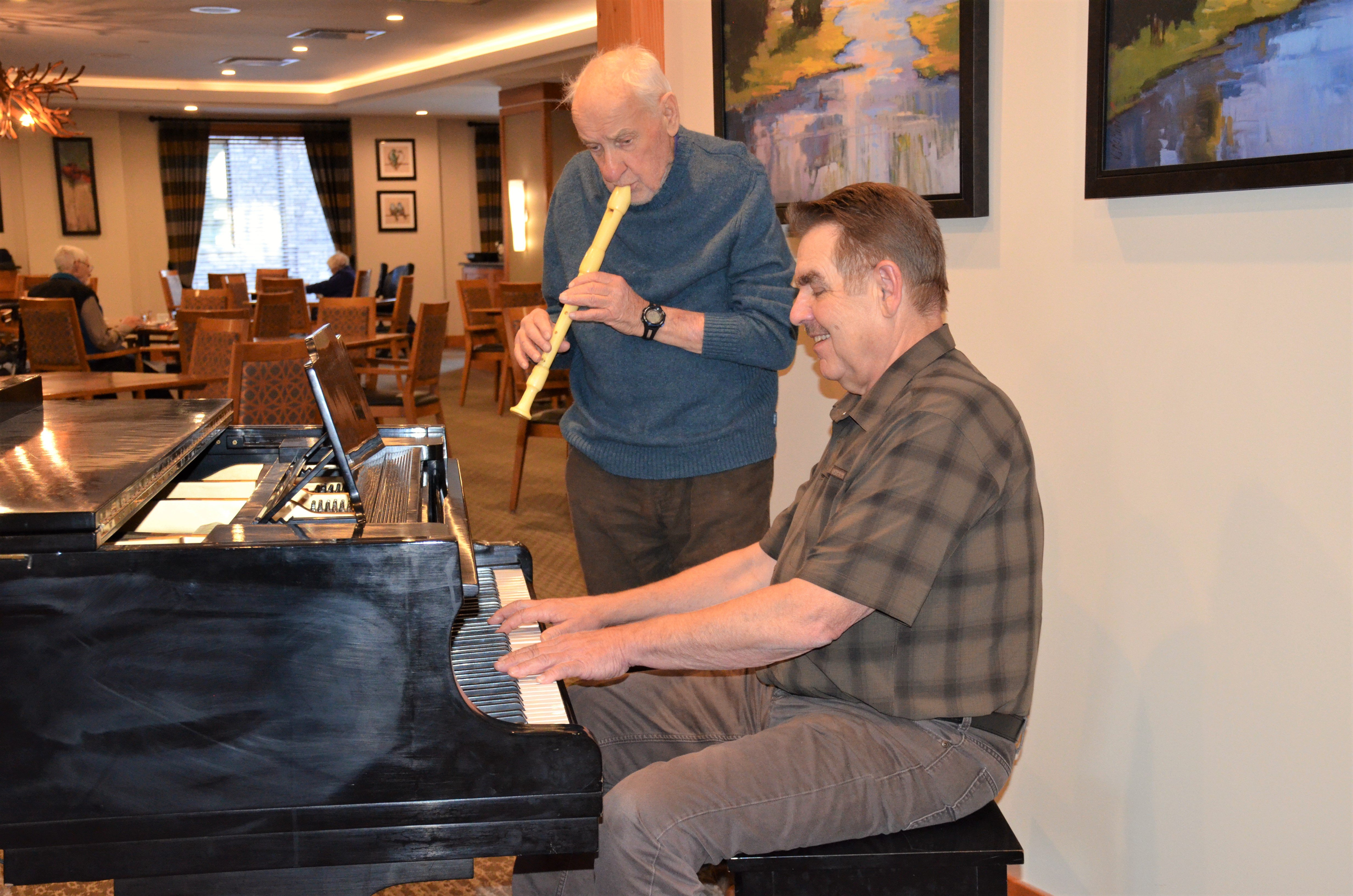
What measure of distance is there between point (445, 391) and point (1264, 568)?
949cm

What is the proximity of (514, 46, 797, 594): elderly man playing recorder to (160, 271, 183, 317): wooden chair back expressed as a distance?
32.6ft

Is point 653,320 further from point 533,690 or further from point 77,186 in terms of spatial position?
point 77,186

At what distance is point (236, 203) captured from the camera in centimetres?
1467

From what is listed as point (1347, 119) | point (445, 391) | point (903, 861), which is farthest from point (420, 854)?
point (445, 391)

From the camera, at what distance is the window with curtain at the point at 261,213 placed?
14.5 m

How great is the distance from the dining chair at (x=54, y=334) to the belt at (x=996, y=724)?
6342 mm

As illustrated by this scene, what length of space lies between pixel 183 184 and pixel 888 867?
48.3 feet

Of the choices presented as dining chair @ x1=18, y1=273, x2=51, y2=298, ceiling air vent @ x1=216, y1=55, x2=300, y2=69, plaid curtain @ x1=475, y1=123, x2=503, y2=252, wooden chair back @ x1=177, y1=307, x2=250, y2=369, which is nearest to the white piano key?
wooden chair back @ x1=177, y1=307, x2=250, y2=369

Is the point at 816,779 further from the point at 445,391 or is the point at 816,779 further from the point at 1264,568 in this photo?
the point at 445,391

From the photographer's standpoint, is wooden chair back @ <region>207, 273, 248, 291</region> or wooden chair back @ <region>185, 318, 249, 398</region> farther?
wooden chair back @ <region>207, 273, 248, 291</region>

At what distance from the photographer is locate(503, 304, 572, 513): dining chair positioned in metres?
5.16

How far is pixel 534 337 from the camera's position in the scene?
80.0 inches

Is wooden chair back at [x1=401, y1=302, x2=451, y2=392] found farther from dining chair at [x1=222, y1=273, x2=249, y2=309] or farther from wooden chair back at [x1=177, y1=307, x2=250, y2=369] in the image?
dining chair at [x1=222, y1=273, x2=249, y2=309]

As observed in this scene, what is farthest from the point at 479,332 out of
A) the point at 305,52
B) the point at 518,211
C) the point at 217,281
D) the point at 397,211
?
the point at 397,211
